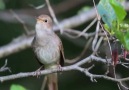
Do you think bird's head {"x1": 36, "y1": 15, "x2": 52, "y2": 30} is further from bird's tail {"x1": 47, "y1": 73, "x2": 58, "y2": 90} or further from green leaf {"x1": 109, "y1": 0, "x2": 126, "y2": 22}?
green leaf {"x1": 109, "y1": 0, "x2": 126, "y2": 22}

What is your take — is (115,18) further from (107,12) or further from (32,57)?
(32,57)

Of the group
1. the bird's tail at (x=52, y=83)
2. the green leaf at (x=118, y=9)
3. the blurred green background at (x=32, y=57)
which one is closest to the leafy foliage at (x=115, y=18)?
the green leaf at (x=118, y=9)

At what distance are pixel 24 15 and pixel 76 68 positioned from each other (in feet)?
13.5

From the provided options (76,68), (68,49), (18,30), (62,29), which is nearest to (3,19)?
(18,30)

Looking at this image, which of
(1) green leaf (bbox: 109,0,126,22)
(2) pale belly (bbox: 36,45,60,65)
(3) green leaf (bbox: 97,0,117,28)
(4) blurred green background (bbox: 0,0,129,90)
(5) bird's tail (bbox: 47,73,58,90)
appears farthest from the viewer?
(4) blurred green background (bbox: 0,0,129,90)

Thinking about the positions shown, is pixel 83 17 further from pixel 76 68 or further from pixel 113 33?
pixel 113 33

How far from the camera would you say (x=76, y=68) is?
4.16 m

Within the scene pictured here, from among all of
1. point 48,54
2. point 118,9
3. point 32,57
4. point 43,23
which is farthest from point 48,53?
point 32,57

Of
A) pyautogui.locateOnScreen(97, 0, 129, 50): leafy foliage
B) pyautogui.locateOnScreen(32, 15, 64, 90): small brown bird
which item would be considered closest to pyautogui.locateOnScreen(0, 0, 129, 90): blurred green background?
pyautogui.locateOnScreen(32, 15, 64, 90): small brown bird

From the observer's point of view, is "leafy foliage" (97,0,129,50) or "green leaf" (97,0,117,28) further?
"green leaf" (97,0,117,28)

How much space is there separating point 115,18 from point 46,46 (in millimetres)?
1915

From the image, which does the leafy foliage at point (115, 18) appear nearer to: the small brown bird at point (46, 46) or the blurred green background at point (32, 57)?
the small brown bird at point (46, 46)

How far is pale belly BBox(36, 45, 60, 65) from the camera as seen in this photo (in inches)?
210

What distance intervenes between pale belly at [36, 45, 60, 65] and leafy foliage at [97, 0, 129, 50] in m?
1.75
